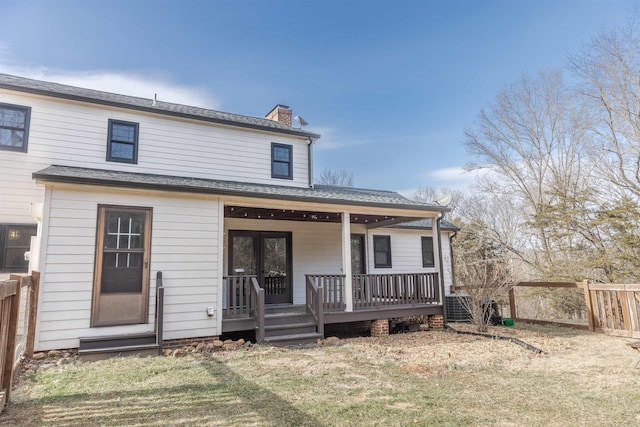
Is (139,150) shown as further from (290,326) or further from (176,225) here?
(290,326)

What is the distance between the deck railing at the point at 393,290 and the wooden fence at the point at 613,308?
11.5 ft

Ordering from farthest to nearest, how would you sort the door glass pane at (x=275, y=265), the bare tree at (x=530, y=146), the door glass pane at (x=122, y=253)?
the bare tree at (x=530, y=146), the door glass pane at (x=275, y=265), the door glass pane at (x=122, y=253)

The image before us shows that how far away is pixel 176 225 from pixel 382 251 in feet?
24.1

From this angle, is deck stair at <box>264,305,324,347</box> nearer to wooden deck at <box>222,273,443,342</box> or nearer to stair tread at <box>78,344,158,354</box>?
wooden deck at <box>222,273,443,342</box>

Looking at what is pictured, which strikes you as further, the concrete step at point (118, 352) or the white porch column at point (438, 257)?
the white porch column at point (438, 257)

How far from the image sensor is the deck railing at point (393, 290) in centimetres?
850

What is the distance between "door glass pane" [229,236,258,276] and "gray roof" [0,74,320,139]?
3247mm

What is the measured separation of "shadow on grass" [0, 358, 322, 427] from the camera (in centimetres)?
328

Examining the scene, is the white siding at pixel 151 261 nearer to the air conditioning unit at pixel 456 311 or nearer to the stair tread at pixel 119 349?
the stair tread at pixel 119 349

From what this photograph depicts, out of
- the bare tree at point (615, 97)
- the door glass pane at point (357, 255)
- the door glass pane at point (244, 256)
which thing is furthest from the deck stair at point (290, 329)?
the bare tree at point (615, 97)

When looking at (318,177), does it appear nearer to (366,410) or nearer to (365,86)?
(365,86)

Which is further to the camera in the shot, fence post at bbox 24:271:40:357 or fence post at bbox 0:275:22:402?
fence post at bbox 24:271:40:357

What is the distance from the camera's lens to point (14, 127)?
7.81m

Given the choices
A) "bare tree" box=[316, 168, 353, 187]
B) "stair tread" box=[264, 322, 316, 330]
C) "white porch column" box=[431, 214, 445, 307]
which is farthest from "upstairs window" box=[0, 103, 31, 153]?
"bare tree" box=[316, 168, 353, 187]
